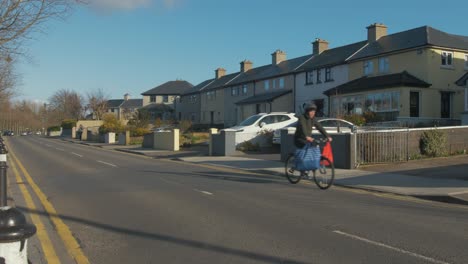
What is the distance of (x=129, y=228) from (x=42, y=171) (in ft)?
37.2

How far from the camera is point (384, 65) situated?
3638 centimetres

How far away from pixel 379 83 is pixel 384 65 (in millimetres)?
3160

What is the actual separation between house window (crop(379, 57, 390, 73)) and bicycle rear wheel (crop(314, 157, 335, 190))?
26.7m

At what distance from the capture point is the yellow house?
107ft

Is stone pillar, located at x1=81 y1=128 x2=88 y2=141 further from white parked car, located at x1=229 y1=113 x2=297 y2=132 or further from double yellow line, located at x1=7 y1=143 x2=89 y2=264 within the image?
double yellow line, located at x1=7 y1=143 x2=89 y2=264

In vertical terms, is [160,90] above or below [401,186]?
above

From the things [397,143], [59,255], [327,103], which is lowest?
[59,255]

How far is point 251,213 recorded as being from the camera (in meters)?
8.55

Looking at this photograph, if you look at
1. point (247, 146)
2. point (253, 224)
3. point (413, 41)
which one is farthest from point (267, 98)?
point (253, 224)

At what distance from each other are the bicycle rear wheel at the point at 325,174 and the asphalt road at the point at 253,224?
242mm

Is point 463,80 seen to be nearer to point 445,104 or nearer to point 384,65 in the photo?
point 445,104

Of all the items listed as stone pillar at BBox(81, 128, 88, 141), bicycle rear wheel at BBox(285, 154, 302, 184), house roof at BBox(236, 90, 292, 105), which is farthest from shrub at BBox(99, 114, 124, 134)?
bicycle rear wheel at BBox(285, 154, 302, 184)

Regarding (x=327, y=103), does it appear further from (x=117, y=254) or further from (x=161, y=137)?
(x=117, y=254)

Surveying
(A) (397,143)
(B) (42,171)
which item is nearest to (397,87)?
(A) (397,143)
